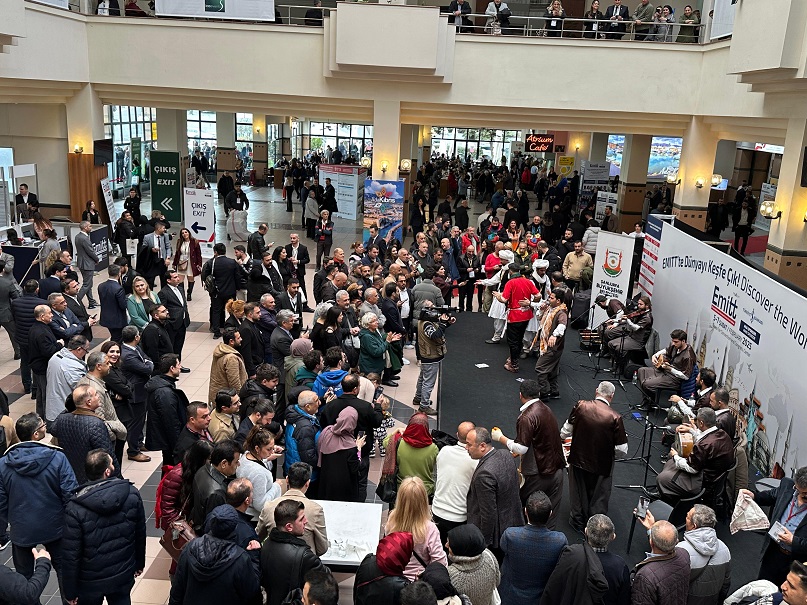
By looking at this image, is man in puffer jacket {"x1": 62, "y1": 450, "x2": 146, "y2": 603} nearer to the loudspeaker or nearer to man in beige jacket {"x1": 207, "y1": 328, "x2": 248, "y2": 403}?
man in beige jacket {"x1": 207, "y1": 328, "x2": 248, "y2": 403}

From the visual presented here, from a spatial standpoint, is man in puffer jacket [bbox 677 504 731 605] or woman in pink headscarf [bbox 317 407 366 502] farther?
woman in pink headscarf [bbox 317 407 366 502]

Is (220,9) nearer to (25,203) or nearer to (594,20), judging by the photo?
(25,203)

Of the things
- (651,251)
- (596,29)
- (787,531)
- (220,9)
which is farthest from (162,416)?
(596,29)

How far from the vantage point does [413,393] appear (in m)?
10.1

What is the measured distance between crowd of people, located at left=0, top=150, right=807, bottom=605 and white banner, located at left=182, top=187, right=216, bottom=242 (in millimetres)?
3343

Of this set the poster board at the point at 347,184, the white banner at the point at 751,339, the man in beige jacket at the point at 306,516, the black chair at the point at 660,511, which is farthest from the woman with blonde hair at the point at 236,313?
the poster board at the point at 347,184

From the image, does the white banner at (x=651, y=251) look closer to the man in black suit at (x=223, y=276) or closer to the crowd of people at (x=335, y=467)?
the crowd of people at (x=335, y=467)

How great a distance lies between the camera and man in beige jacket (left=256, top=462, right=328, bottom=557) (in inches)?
180

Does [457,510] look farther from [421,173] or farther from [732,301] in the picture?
[421,173]

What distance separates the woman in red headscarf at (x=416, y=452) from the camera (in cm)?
548

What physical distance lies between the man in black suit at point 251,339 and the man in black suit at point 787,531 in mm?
5323

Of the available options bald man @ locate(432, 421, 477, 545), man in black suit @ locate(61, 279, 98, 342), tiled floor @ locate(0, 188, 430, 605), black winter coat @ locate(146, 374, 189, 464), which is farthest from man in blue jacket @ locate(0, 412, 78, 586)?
man in black suit @ locate(61, 279, 98, 342)

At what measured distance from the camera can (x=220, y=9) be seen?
15.8 metres

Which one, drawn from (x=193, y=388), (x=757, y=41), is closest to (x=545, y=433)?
(x=193, y=388)
